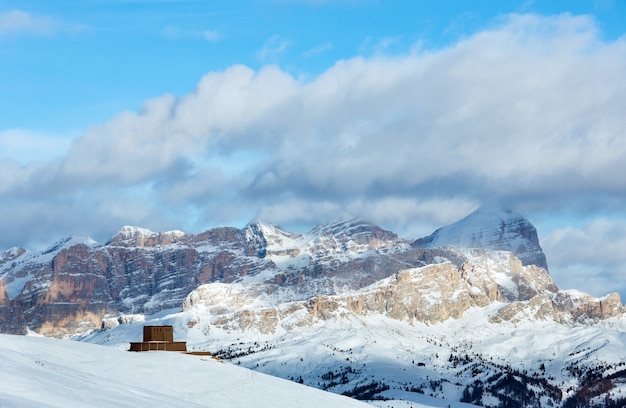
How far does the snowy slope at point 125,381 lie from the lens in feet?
260

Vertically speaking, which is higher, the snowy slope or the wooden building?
the wooden building

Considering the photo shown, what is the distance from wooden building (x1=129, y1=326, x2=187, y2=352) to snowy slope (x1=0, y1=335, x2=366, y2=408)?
10.4 meters

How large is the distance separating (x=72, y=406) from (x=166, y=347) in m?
62.9

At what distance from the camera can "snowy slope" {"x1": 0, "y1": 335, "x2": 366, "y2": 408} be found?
79.3 m

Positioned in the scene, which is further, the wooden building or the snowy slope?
the wooden building

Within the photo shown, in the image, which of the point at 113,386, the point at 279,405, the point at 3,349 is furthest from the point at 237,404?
the point at 3,349

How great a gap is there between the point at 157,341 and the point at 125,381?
121 feet

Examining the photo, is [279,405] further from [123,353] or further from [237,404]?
[123,353]

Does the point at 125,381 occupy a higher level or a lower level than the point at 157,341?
lower

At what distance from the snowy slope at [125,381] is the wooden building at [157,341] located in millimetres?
10420

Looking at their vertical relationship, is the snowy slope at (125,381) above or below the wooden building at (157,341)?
below

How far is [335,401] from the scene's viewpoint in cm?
11844

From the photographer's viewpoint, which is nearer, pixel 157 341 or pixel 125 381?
pixel 125 381

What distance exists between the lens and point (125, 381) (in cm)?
10088
